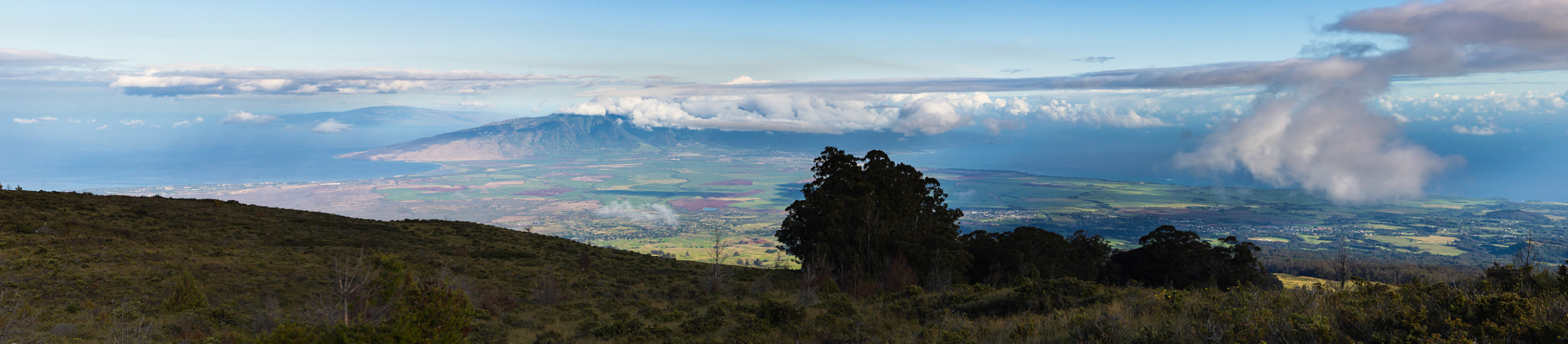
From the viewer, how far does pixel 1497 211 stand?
159 meters

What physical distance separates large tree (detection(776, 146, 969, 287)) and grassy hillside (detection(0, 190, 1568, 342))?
8.42ft

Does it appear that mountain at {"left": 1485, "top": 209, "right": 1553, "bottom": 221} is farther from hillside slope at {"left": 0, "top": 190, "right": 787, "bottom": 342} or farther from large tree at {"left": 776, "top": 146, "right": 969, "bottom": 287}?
hillside slope at {"left": 0, "top": 190, "right": 787, "bottom": 342}

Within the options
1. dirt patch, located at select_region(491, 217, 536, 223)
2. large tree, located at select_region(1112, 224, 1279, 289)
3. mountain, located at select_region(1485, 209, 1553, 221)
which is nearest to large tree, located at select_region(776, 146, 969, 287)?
large tree, located at select_region(1112, 224, 1279, 289)

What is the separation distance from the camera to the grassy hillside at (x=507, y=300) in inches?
290

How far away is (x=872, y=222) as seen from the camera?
29469 mm

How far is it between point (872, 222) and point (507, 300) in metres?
16.9

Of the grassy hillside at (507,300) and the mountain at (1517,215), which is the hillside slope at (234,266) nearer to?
the grassy hillside at (507,300)

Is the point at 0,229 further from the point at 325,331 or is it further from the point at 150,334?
the point at 325,331

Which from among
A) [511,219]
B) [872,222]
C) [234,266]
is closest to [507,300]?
[234,266]

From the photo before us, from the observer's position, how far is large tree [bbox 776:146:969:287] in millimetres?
28344

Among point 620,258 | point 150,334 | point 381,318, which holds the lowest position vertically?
point 620,258

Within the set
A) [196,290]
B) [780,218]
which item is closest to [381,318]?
[196,290]

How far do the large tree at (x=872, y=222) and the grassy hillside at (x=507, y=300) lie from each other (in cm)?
257

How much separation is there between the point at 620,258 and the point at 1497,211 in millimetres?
238116
